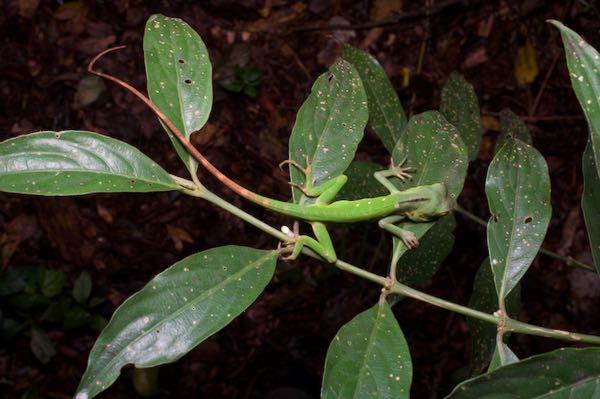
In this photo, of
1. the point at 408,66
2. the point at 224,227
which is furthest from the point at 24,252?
the point at 408,66

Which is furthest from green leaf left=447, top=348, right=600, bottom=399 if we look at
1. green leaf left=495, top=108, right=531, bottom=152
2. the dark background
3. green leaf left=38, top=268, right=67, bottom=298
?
green leaf left=38, top=268, right=67, bottom=298

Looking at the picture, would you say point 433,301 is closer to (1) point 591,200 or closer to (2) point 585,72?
(1) point 591,200

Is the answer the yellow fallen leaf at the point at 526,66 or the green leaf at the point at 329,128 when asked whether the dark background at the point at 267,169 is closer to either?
the yellow fallen leaf at the point at 526,66

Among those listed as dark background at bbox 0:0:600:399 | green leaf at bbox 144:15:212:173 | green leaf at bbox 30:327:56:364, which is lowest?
green leaf at bbox 30:327:56:364

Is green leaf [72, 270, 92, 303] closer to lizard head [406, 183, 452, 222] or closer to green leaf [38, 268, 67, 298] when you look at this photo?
green leaf [38, 268, 67, 298]

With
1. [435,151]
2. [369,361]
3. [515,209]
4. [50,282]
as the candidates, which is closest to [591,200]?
[515,209]

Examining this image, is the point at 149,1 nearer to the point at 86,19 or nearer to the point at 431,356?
the point at 86,19

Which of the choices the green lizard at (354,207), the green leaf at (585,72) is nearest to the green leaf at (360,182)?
the green lizard at (354,207)
